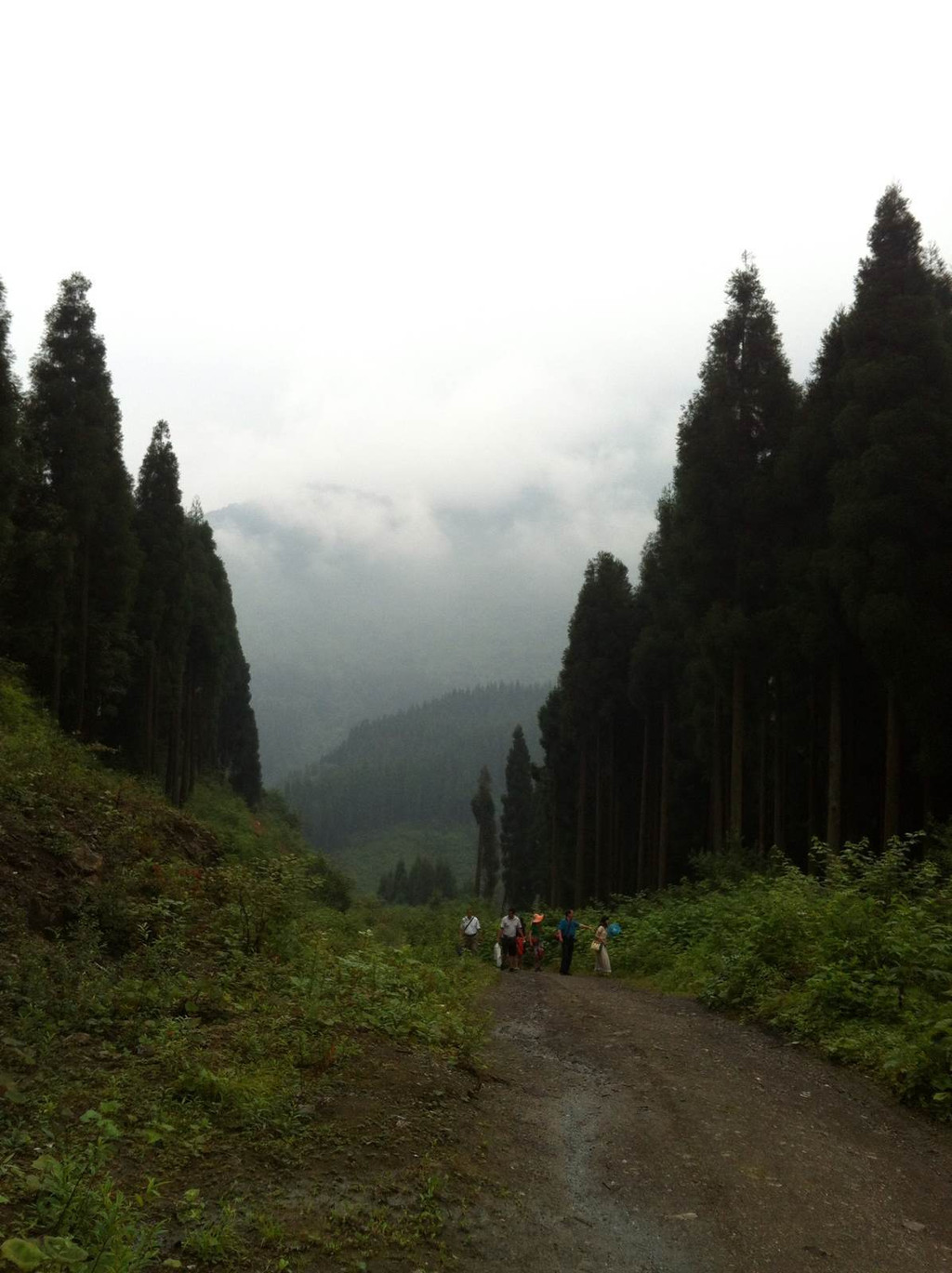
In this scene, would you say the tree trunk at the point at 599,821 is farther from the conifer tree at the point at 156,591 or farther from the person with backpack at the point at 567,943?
the person with backpack at the point at 567,943

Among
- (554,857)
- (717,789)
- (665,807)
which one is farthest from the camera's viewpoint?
(554,857)

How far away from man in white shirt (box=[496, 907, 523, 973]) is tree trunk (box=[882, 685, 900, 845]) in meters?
8.56

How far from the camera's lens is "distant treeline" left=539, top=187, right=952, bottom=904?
59.2ft

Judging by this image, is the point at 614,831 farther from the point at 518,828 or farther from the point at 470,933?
the point at 518,828

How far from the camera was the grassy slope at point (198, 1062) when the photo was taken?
14.3 feet

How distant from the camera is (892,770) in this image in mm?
18516

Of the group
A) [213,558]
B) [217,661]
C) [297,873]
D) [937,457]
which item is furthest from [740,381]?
[213,558]

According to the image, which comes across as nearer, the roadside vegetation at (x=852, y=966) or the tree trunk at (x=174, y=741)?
the roadside vegetation at (x=852, y=966)

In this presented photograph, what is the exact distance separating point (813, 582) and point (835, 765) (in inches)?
166

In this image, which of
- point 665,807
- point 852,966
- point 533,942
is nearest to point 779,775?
point 665,807

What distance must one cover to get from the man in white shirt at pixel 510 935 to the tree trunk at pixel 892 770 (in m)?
8.56

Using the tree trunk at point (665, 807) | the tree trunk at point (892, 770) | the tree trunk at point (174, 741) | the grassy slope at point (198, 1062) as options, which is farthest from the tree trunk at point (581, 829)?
the grassy slope at point (198, 1062)

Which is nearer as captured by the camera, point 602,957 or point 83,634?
point 602,957

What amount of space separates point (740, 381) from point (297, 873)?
1971cm
